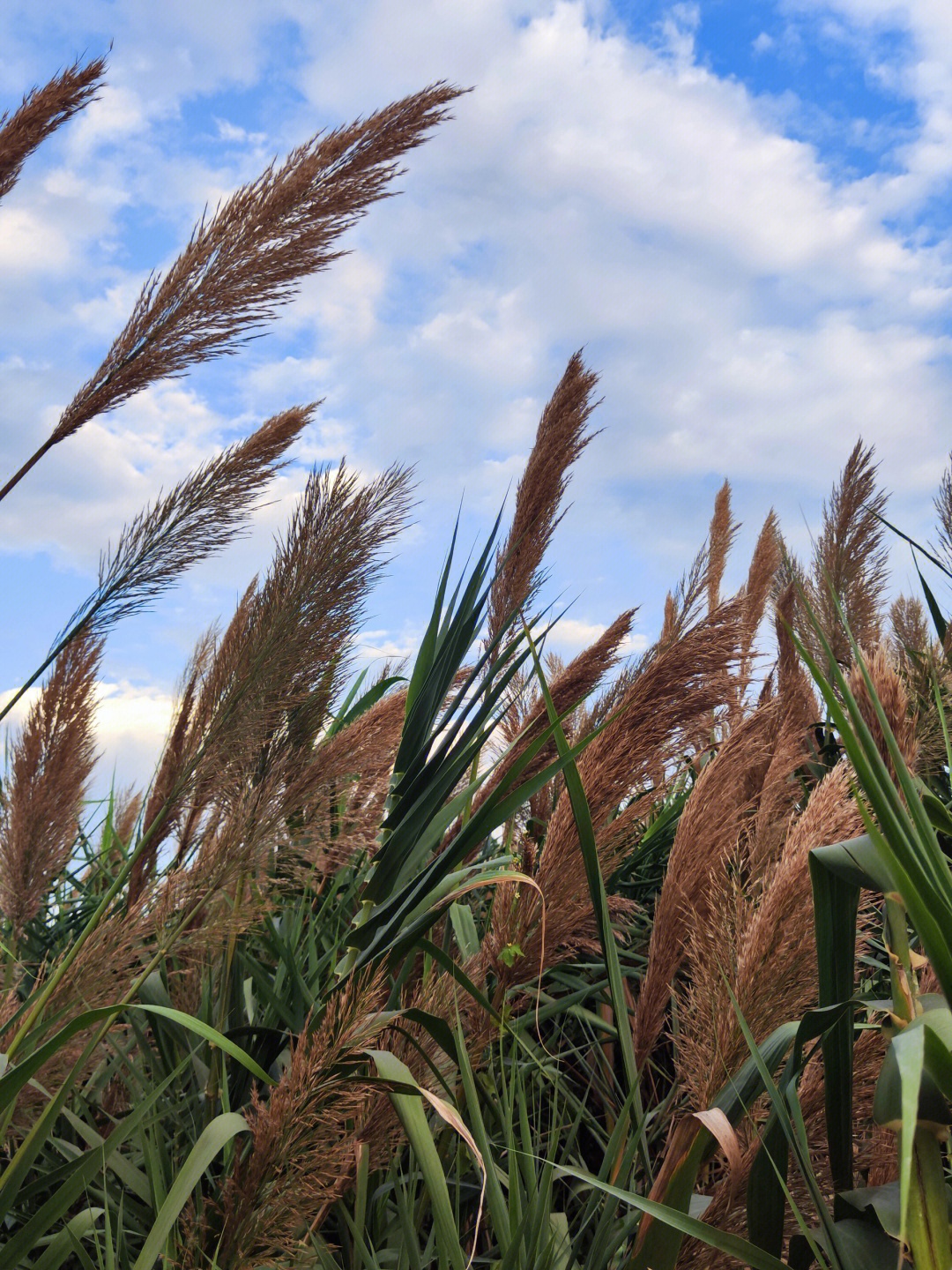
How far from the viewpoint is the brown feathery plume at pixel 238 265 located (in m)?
1.51

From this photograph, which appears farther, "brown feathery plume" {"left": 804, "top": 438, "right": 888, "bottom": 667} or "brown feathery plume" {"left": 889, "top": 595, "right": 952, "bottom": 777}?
"brown feathery plume" {"left": 804, "top": 438, "right": 888, "bottom": 667}

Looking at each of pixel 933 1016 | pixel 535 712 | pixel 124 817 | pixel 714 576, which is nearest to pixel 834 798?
pixel 933 1016

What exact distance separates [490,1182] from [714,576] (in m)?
3.07

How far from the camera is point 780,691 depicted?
254 centimetres

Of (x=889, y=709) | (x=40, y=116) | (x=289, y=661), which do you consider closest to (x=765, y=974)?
(x=889, y=709)

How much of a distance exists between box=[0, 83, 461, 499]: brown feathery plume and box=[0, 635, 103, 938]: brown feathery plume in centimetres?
46

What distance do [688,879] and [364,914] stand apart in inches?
16.3

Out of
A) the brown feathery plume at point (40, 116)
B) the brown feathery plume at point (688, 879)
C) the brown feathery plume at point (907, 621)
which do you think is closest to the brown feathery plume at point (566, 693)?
the brown feathery plume at point (688, 879)

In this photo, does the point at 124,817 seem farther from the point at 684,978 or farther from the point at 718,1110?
the point at 718,1110

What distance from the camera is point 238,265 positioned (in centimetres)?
150

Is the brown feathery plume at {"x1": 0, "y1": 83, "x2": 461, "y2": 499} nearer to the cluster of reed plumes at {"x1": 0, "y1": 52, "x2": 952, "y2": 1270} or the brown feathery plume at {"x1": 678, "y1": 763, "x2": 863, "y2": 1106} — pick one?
the cluster of reed plumes at {"x1": 0, "y1": 52, "x2": 952, "y2": 1270}

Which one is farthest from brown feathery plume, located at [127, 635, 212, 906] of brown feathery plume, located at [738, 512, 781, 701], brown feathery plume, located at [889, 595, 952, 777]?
brown feathery plume, located at [738, 512, 781, 701]

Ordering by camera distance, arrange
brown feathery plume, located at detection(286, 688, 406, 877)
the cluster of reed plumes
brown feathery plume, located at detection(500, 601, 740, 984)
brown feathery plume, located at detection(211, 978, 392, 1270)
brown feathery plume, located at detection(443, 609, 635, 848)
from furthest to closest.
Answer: brown feathery plume, located at detection(443, 609, 635, 848) < brown feathery plume, located at detection(500, 601, 740, 984) < brown feathery plume, located at detection(286, 688, 406, 877) < the cluster of reed plumes < brown feathery plume, located at detection(211, 978, 392, 1270)

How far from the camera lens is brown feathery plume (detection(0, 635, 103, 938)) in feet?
5.08
